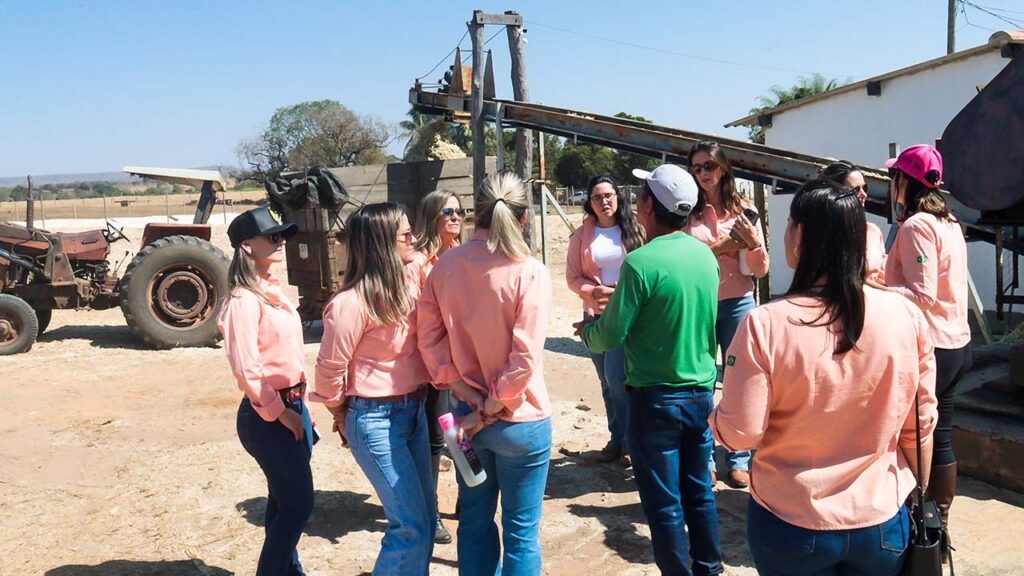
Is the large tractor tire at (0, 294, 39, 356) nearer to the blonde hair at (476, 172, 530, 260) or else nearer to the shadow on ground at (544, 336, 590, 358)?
the shadow on ground at (544, 336, 590, 358)

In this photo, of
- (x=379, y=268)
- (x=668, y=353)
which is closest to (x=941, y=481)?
(x=668, y=353)

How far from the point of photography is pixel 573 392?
7328 millimetres

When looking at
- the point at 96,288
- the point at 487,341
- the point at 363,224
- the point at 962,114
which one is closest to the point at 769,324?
the point at 487,341

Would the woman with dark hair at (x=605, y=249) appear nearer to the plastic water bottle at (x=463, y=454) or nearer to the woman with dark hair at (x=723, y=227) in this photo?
the woman with dark hair at (x=723, y=227)

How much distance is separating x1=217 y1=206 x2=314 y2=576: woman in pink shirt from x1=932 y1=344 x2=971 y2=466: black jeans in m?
2.63

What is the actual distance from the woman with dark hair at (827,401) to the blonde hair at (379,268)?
133 cm

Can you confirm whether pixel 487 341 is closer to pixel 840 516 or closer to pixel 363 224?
pixel 363 224

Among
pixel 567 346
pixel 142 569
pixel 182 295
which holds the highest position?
pixel 182 295

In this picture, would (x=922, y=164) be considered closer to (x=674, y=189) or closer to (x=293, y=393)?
(x=674, y=189)

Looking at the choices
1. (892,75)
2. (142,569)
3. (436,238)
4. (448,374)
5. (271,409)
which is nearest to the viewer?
(448,374)

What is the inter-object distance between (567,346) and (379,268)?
6.83m

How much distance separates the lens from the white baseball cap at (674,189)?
2988mm

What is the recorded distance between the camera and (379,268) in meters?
2.98

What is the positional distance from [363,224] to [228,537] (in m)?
2.19
